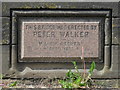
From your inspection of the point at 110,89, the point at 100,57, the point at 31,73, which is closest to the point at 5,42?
the point at 31,73

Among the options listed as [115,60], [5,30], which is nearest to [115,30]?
[115,60]

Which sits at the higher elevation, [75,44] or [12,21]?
[12,21]

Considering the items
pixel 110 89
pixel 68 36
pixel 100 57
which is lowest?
pixel 110 89

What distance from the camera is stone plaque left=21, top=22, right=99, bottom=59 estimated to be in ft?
11.1

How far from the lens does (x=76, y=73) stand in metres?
3.36

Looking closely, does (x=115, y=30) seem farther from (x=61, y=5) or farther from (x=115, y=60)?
(x=61, y=5)

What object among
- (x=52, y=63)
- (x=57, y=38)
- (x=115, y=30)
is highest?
(x=115, y=30)

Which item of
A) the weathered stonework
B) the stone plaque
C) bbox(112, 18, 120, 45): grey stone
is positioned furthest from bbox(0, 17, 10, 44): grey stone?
bbox(112, 18, 120, 45): grey stone

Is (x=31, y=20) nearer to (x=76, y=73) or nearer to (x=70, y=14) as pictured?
(x=70, y=14)

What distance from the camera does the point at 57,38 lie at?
3393mm

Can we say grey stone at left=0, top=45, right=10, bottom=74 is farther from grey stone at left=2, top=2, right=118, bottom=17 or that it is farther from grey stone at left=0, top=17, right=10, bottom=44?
grey stone at left=2, top=2, right=118, bottom=17

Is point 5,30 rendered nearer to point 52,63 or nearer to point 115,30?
point 52,63

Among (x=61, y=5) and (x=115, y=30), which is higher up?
(x=61, y=5)

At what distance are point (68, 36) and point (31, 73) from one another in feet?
2.29
